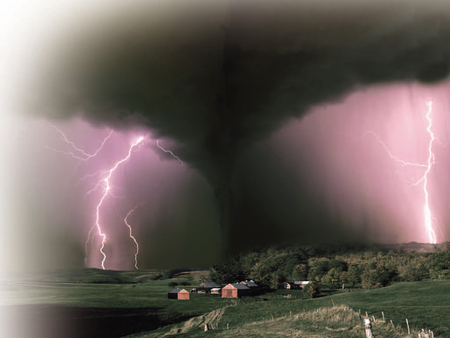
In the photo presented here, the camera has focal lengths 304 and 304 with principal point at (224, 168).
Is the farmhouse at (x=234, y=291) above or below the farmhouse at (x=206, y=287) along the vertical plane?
above

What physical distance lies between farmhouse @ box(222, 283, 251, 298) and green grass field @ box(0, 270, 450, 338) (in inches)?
355

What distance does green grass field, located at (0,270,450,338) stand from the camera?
17.2 metres

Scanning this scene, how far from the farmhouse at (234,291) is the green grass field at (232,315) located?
9.01m

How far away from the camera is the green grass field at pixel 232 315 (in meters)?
17.2

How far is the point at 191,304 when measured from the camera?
1581 inches

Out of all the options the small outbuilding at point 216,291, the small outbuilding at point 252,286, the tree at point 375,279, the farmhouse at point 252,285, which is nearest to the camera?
the tree at point 375,279

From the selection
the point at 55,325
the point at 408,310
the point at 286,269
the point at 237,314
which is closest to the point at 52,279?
the point at 55,325

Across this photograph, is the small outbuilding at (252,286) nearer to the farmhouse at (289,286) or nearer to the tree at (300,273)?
the farmhouse at (289,286)

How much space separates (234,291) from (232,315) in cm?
2051

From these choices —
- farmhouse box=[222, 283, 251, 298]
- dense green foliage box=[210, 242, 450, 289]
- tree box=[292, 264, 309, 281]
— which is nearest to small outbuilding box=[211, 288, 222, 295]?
farmhouse box=[222, 283, 251, 298]

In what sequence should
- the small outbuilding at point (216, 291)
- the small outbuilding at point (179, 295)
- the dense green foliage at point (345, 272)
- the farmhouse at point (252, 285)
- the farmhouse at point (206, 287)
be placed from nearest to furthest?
the small outbuilding at point (179, 295) < the dense green foliage at point (345, 272) < the small outbuilding at point (216, 291) < the farmhouse at point (252, 285) < the farmhouse at point (206, 287)

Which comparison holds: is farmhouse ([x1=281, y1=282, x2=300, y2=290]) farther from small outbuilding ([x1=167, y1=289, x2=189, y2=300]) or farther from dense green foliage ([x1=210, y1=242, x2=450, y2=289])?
small outbuilding ([x1=167, y1=289, x2=189, y2=300])

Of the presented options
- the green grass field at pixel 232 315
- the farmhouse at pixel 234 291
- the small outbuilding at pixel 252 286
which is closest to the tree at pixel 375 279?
the green grass field at pixel 232 315

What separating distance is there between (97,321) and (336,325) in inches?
879
